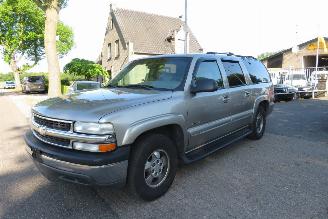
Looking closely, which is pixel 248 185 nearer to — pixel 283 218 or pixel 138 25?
pixel 283 218

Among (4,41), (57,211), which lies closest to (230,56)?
(57,211)

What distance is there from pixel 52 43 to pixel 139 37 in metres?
14.3

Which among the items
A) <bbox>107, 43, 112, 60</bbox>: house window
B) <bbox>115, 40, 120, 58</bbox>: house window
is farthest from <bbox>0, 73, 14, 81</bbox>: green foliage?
<bbox>115, 40, 120, 58</bbox>: house window

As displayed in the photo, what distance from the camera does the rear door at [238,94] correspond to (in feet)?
17.6

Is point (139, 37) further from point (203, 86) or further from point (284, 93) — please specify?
point (203, 86)

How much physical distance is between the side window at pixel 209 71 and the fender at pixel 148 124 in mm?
863

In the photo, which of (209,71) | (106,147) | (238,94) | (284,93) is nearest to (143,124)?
(106,147)

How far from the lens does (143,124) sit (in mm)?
3428

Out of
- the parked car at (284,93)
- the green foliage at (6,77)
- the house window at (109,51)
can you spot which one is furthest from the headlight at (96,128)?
the green foliage at (6,77)

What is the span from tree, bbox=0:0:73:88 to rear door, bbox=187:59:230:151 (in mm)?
30974

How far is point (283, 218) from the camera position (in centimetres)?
338

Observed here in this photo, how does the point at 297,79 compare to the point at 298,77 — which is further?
the point at 298,77

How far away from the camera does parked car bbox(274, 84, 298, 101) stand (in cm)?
1595

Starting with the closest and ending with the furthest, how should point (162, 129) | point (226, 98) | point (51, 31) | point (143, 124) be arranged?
point (143, 124), point (162, 129), point (226, 98), point (51, 31)
